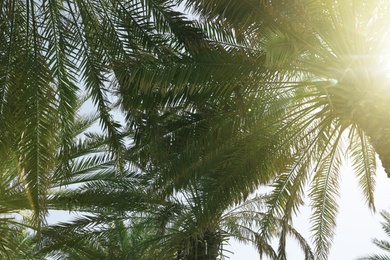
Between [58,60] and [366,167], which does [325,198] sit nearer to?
[366,167]

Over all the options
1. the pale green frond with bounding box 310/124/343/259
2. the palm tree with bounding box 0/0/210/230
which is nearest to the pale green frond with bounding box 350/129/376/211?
the pale green frond with bounding box 310/124/343/259

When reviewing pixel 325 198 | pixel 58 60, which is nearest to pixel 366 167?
pixel 325 198

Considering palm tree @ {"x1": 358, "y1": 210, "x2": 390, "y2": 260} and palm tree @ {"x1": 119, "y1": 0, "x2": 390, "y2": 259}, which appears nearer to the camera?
palm tree @ {"x1": 119, "y1": 0, "x2": 390, "y2": 259}

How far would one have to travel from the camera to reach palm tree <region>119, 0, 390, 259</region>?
7926 millimetres

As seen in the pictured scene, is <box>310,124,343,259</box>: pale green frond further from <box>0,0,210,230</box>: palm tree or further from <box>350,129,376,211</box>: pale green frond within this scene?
<box>0,0,210,230</box>: palm tree

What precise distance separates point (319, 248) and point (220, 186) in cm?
275

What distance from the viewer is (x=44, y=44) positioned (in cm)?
852

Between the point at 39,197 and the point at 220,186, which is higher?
the point at 220,186

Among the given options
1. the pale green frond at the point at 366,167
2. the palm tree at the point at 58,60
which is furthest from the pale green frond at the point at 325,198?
the palm tree at the point at 58,60

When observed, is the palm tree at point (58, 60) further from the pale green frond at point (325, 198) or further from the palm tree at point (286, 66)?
the pale green frond at point (325, 198)

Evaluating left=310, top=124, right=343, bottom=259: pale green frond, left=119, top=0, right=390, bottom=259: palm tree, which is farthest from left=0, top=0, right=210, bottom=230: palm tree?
left=310, top=124, right=343, bottom=259: pale green frond

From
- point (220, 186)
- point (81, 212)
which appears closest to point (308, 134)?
point (220, 186)

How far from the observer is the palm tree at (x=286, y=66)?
793cm

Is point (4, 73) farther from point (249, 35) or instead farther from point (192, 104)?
point (249, 35)
